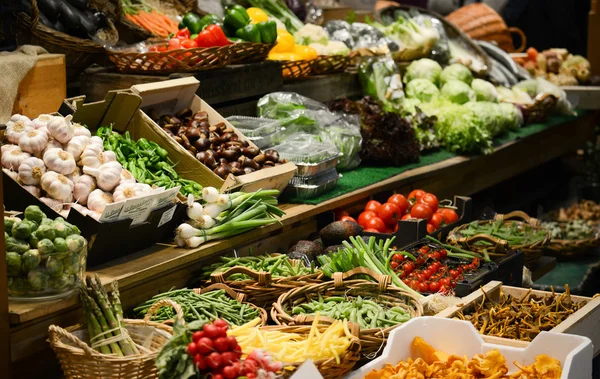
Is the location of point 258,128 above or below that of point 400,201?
above

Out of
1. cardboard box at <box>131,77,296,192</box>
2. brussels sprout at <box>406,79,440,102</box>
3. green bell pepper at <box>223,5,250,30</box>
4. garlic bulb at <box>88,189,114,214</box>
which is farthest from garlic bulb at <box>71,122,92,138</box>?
brussels sprout at <box>406,79,440,102</box>

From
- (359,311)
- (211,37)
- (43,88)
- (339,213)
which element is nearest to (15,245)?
A: (359,311)

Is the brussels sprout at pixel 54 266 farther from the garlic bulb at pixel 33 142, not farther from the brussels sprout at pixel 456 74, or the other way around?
the brussels sprout at pixel 456 74

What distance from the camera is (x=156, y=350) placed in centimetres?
311

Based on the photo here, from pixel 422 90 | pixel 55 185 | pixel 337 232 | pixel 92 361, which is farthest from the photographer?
pixel 422 90

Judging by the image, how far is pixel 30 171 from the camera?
12.4 ft

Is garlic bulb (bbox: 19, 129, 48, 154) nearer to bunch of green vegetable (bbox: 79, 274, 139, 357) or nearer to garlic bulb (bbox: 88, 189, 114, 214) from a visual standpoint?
garlic bulb (bbox: 88, 189, 114, 214)

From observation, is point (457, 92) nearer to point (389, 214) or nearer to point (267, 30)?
point (267, 30)

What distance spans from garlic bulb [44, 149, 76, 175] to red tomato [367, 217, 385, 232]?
6.55ft

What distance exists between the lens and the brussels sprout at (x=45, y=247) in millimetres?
3213

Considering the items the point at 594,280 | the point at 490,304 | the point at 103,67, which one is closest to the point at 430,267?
the point at 490,304

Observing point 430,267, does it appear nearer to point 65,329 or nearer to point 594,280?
point 65,329

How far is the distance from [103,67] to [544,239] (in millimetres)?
3038

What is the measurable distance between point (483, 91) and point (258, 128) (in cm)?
337
